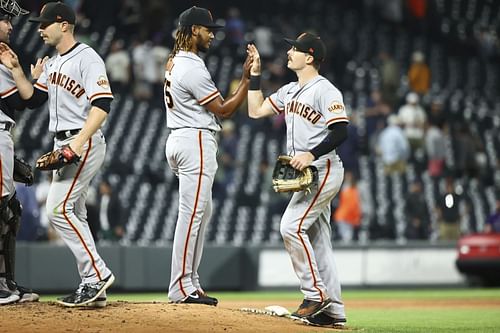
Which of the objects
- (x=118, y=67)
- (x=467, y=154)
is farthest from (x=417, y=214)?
(x=118, y=67)

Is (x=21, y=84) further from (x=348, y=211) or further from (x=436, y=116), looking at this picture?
(x=436, y=116)

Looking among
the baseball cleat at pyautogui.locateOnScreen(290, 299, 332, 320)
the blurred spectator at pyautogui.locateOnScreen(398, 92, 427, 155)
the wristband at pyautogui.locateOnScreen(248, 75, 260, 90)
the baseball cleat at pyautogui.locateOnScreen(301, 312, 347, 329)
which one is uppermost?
the blurred spectator at pyautogui.locateOnScreen(398, 92, 427, 155)

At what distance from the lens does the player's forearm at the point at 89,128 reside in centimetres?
691

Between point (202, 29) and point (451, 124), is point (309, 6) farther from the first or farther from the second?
point (202, 29)

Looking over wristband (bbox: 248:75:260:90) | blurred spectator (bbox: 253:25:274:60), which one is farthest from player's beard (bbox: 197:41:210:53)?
blurred spectator (bbox: 253:25:274:60)

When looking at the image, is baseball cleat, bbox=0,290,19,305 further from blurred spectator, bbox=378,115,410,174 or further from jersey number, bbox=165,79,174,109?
blurred spectator, bbox=378,115,410,174

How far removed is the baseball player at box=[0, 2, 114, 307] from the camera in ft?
23.2

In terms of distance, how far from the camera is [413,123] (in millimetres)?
18688

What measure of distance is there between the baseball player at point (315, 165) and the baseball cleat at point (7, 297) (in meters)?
1.95

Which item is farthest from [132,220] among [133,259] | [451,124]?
[451,124]

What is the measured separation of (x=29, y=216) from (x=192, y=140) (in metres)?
6.67

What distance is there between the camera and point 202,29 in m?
7.63

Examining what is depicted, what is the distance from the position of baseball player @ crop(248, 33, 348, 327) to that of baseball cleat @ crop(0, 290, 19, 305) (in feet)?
6.39

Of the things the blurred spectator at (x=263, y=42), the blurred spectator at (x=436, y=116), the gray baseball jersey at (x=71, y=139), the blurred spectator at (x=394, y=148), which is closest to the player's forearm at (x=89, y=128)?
the gray baseball jersey at (x=71, y=139)
